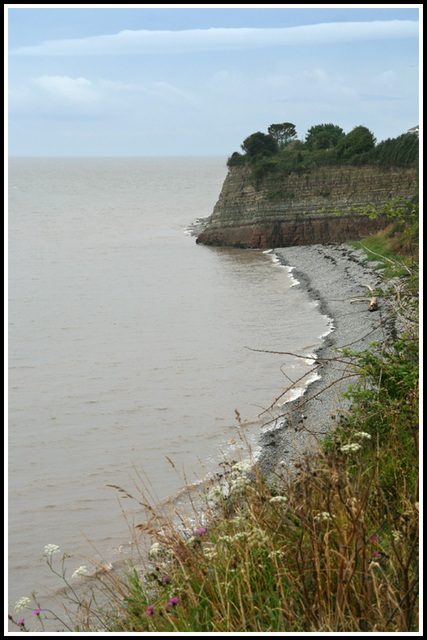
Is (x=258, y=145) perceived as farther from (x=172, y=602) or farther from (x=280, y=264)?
(x=172, y=602)

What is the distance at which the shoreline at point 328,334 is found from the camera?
938cm

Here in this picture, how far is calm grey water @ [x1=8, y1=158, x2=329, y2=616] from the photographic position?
32.7 ft

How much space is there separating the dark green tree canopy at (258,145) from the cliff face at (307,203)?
1649 millimetres

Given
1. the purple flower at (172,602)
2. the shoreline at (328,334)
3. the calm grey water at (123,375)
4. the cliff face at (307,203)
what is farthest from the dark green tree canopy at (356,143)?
the purple flower at (172,602)

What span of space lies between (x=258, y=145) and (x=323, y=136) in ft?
15.5

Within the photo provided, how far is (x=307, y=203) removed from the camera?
39.9m

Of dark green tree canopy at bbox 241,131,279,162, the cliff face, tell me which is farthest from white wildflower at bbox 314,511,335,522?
dark green tree canopy at bbox 241,131,279,162

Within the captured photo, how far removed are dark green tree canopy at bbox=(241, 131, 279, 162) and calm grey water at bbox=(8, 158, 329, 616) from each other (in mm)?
8508

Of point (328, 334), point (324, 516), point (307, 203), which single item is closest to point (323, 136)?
point (307, 203)

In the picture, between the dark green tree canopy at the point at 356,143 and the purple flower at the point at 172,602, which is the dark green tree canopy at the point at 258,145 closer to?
the dark green tree canopy at the point at 356,143

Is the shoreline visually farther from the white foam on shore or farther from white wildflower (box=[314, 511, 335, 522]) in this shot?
white wildflower (box=[314, 511, 335, 522])

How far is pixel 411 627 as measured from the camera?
9.79ft

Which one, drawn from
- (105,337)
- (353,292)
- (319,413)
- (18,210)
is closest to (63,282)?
(105,337)

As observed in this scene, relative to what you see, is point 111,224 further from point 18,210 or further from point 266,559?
point 266,559
